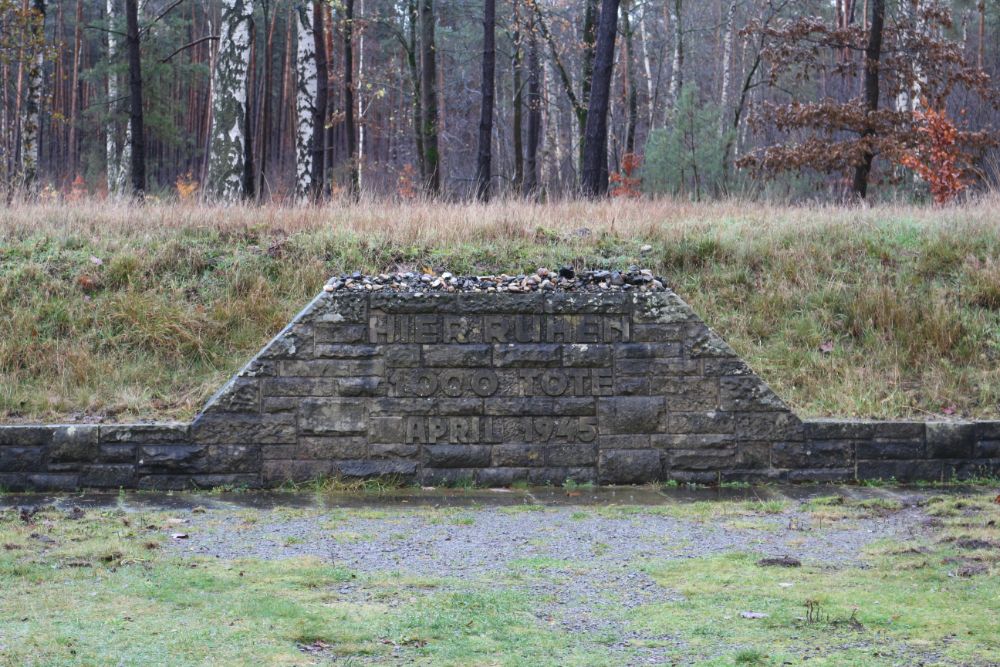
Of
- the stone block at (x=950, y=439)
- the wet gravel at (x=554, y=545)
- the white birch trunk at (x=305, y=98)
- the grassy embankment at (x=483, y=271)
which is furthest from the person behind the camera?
the white birch trunk at (x=305, y=98)

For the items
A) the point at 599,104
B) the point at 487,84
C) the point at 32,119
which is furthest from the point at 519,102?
the point at 32,119

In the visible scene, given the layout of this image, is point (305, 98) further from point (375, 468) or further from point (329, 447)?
point (375, 468)

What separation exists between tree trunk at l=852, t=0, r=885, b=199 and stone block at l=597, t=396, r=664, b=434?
10.4 meters

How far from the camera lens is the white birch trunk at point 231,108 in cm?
1764

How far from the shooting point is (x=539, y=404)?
8.77 metres

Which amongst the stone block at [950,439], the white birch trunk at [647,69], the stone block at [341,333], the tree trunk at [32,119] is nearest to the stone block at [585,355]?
the stone block at [341,333]

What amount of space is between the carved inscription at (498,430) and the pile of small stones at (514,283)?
107 centimetres

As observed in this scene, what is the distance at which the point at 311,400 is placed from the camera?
866 cm

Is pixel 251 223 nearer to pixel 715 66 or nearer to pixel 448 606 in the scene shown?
pixel 448 606

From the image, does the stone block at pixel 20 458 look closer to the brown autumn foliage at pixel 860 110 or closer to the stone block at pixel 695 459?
the stone block at pixel 695 459

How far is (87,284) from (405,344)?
Answer: 13.4 ft

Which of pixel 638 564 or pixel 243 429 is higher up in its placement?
pixel 243 429

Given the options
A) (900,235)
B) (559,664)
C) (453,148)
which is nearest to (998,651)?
(559,664)

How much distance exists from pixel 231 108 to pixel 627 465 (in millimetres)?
11424
